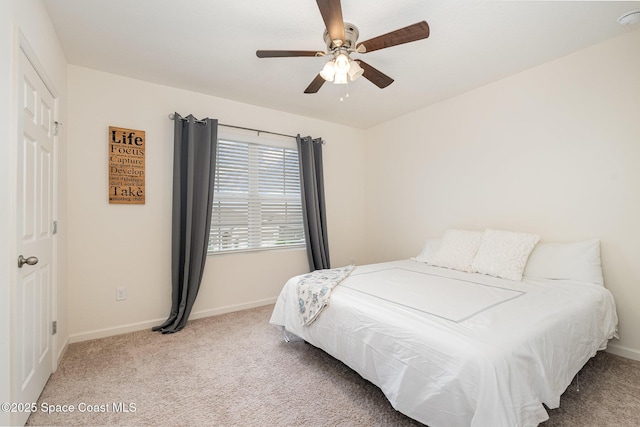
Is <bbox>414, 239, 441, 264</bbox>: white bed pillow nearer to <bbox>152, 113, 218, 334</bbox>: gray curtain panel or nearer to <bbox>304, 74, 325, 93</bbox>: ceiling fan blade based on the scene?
<bbox>304, 74, 325, 93</bbox>: ceiling fan blade

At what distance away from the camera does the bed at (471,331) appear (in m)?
1.21

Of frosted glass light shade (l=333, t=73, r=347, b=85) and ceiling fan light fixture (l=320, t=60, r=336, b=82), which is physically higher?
ceiling fan light fixture (l=320, t=60, r=336, b=82)

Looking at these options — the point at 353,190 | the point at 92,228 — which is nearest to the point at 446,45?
the point at 353,190

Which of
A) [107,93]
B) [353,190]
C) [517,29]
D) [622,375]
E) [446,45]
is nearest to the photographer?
[622,375]

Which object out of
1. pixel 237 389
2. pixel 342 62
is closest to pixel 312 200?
pixel 342 62

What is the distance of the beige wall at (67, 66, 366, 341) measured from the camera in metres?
2.56

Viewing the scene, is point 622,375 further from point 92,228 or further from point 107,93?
point 107,93

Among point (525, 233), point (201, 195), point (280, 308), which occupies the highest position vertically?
point (201, 195)

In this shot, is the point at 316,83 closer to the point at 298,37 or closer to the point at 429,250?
the point at 298,37

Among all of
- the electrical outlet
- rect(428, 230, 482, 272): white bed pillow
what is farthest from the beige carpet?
rect(428, 230, 482, 272): white bed pillow

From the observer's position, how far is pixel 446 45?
2273 millimetres

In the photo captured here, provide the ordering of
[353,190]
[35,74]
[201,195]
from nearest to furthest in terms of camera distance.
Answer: [35,74], [201,195], [353,190]

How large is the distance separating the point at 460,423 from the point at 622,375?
5.45ft

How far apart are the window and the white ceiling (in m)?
0.73
